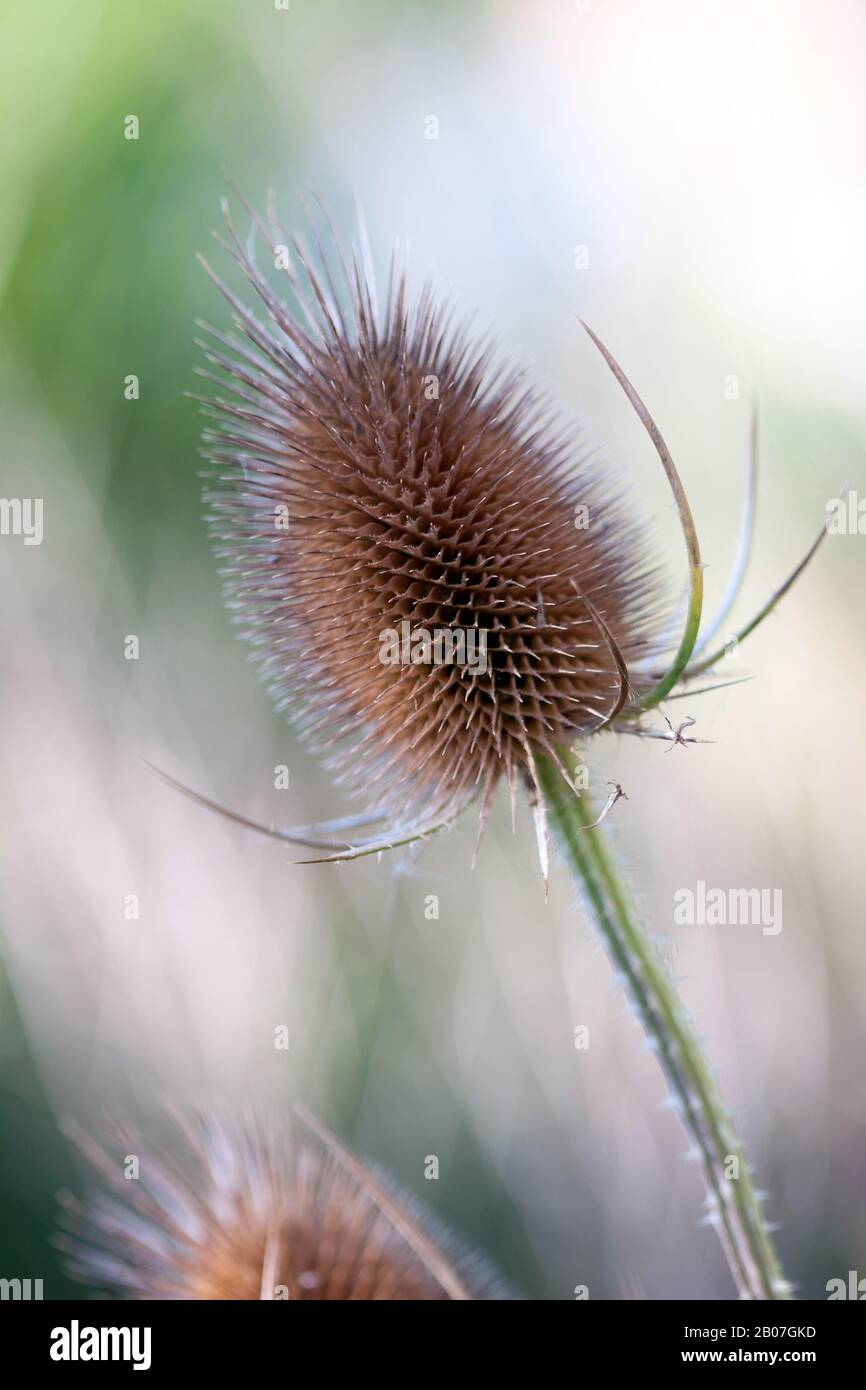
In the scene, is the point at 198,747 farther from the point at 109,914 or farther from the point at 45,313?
the point at 45,313

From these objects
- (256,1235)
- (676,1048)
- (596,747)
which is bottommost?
(256,1235)

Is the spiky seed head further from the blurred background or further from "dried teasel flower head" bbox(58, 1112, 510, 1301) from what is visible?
the blurred background

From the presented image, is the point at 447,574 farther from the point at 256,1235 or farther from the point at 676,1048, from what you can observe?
the point at 256,1235

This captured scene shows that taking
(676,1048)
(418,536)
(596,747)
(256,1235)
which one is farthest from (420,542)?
(596,747)

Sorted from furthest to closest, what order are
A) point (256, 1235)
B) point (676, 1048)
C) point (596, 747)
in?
point (596, 747) → point (256, 1235) → point (676, 1048)

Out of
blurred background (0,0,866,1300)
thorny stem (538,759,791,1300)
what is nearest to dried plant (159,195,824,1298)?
thorny stem (538,759,791,1300)

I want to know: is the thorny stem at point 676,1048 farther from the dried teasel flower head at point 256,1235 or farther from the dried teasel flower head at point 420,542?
the dried teasel flower head at point 256,1235

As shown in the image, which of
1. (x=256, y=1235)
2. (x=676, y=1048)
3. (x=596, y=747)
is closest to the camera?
(x=676, y=1048)
